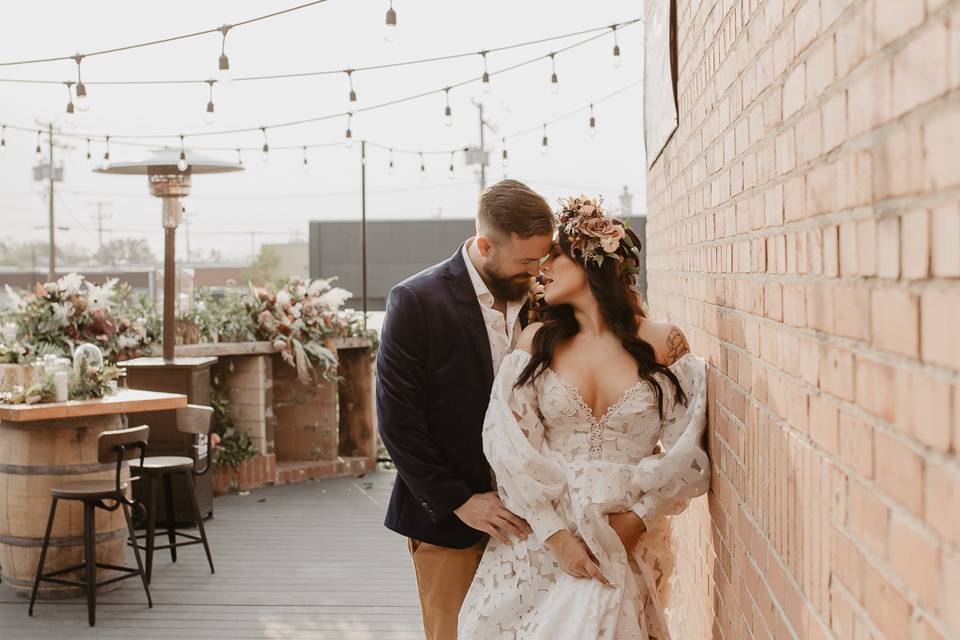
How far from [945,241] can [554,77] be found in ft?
24.8

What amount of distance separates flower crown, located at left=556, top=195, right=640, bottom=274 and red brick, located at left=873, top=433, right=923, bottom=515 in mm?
1782

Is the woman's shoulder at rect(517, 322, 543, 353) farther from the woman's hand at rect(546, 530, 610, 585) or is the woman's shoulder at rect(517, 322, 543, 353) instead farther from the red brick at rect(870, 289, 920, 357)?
the red brick at rect(870, 289, 920, 357)

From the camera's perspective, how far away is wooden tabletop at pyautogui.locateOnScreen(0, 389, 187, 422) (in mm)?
6168

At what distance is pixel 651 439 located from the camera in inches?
117

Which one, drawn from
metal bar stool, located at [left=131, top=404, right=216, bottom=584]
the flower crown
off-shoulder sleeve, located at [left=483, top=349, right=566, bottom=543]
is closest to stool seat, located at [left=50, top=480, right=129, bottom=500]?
metal bar stool, located at [left=131, top=404, right=216, bottom=584]

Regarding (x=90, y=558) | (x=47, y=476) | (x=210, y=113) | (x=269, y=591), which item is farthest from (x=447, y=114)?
(x=90, y=558)

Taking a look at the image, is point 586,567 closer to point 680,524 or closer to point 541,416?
point 541,416

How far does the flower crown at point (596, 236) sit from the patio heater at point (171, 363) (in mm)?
5997

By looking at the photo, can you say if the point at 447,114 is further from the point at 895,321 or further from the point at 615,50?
the point at 895,321

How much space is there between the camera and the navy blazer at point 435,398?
350cm

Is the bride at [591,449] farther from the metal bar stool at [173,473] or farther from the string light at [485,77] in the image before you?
the string light at [485,77]

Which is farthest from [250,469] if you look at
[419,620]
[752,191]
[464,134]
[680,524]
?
[464,134]

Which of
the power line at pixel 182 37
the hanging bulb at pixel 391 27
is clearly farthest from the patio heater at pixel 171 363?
the hanging bulb at pixel 391 27

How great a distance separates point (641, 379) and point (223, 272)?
5824 cm
